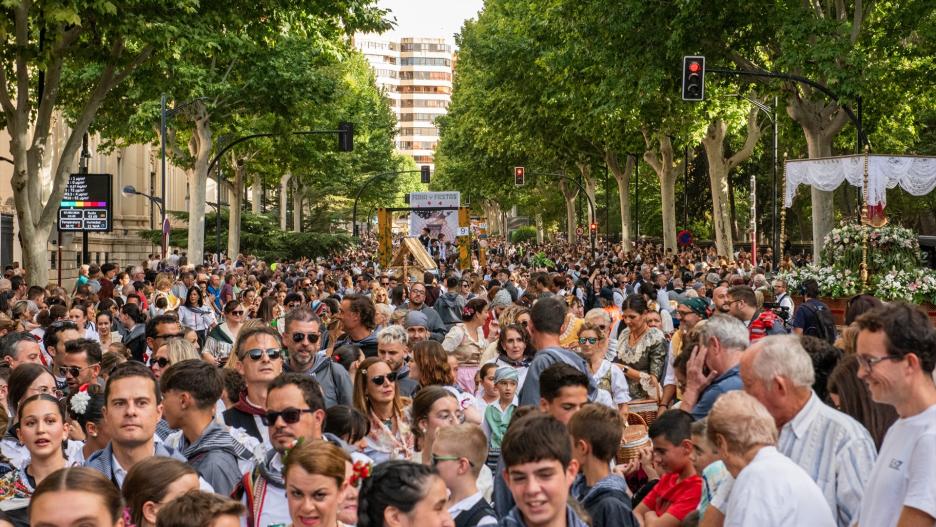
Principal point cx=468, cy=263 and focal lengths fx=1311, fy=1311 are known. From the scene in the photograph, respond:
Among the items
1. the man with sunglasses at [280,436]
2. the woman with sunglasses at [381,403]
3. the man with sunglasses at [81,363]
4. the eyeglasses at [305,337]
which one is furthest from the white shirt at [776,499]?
the man with sunglasses at [81,363]

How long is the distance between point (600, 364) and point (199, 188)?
31.3 meters

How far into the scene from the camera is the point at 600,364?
981 centimetres

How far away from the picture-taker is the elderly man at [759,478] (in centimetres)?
454

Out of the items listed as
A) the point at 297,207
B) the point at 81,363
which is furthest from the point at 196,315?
the point at 297,207

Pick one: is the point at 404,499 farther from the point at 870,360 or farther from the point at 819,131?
the point at 819,131

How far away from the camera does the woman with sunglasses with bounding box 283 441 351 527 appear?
486 centimetres

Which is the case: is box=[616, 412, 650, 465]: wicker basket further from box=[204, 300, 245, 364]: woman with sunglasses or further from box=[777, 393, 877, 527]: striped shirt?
box=[204, 300, 245, 364]: woman with sunglasses

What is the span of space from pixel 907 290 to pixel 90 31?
13171 millimetres

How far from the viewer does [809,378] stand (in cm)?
527

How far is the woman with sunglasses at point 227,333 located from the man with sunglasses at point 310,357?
3078 mm

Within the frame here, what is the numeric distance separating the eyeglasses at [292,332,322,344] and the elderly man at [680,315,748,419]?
267 cm

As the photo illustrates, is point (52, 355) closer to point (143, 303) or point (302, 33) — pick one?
point (143, 303)

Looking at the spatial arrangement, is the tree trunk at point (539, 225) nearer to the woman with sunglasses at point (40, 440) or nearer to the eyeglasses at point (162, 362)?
the eyeglasses at point (162, 362)

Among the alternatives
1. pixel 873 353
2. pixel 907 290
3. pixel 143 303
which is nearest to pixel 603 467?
pixel 873 353
